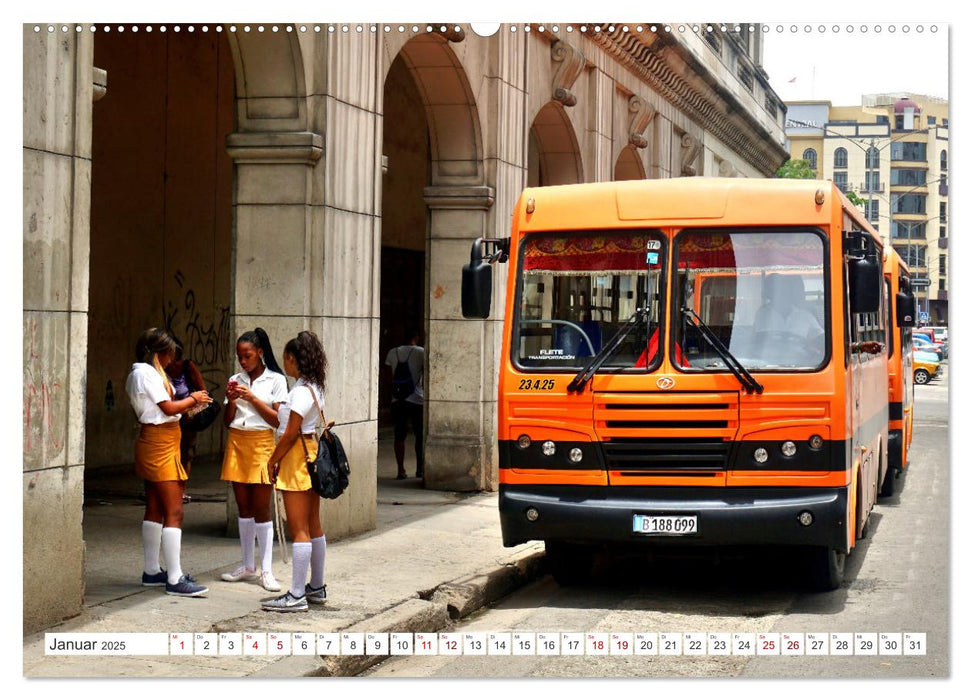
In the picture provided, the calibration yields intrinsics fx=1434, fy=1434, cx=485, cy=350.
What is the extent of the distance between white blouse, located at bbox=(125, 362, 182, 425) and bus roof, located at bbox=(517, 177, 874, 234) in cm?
275

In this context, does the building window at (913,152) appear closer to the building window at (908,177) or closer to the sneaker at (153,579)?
the building window at (908,177)

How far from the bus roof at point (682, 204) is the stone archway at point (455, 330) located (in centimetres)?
548

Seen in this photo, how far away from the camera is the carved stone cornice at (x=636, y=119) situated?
2291 cm

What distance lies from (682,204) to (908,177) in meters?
1.64

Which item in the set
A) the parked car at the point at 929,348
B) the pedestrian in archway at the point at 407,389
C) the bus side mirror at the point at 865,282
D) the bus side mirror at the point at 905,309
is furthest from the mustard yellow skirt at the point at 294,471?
the parked car at the point at 929,348

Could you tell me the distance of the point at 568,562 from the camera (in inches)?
407

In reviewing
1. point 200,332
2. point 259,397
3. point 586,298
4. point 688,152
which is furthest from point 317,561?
point 688,152

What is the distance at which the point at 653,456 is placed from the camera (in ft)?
30.0

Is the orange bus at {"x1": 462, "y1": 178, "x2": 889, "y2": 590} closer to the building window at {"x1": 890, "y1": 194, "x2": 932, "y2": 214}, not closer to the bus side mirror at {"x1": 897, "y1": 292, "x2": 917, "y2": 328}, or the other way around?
the building window at {"x1": 890, "y1": 194, "x2": 932, "y2": 214}

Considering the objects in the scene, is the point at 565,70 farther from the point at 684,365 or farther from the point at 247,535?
the point at 247,535

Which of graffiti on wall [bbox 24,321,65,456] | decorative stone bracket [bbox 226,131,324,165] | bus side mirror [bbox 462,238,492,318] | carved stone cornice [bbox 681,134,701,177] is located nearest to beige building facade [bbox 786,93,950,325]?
bus side mirror [bbox 462,238,492,318]

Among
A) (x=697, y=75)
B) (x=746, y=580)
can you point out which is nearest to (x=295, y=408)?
(x=746, y=580)

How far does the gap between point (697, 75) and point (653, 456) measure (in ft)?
60.5

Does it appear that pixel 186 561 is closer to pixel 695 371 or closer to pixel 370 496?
pixel 370 496
